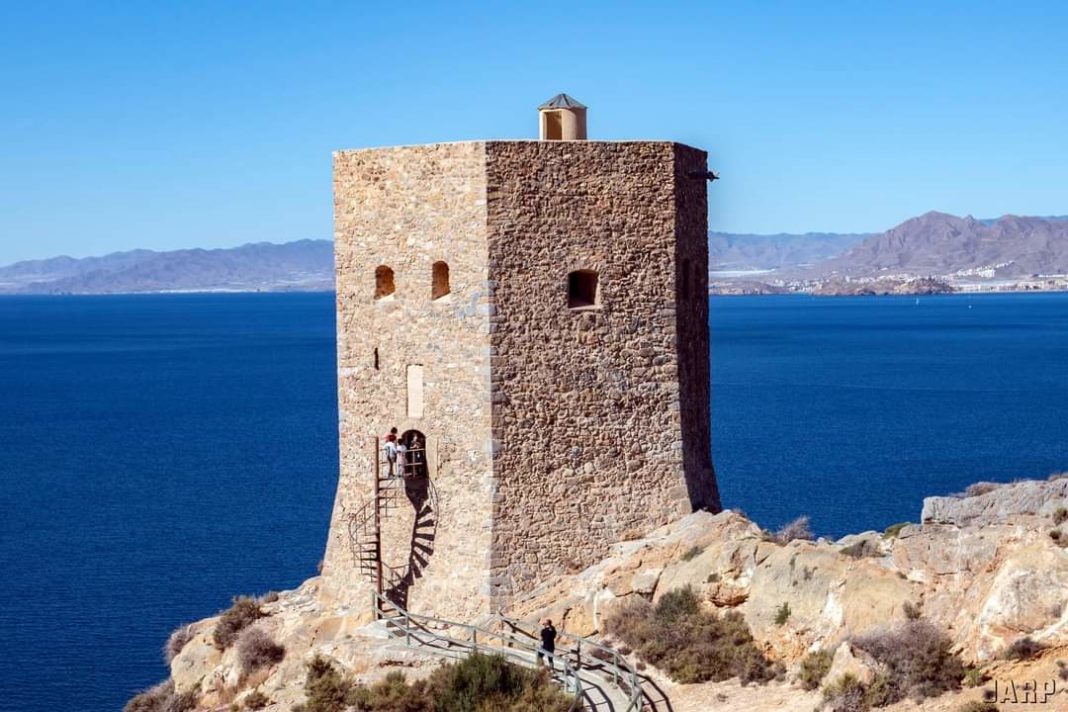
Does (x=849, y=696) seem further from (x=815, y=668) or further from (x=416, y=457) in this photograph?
(x=416, y=457)

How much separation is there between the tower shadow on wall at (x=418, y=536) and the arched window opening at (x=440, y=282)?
223 cm

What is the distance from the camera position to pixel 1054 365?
82375 millimetres

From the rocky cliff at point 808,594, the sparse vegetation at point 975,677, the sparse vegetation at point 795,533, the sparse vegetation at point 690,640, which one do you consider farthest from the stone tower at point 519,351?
the sparse vegetation at point 975,677

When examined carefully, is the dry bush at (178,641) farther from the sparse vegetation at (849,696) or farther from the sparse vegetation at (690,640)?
the sparse vegetation at (849,696)

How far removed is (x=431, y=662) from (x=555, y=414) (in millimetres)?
3336

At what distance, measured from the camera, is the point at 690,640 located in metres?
14.3

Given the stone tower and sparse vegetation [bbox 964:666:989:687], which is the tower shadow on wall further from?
sparse vegetation [bbox 964:666:989:687]

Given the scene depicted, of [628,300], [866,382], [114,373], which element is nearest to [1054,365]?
[866,382]

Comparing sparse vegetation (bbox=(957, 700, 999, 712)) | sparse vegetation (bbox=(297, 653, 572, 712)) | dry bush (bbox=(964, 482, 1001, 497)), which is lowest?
sparse vegetation (bbox=(297, 653, 572, 712))

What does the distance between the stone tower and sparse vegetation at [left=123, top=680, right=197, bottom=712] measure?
2951mm

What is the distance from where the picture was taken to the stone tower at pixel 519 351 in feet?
53.6

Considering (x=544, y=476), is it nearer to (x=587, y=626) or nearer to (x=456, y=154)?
(x=587, y=626)

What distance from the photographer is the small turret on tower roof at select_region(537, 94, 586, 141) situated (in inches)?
679

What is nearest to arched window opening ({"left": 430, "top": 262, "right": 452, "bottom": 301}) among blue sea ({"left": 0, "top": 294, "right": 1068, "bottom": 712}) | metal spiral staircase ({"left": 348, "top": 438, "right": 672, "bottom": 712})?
metal spiral staircase ({"left": 348, "top": 438, "right": 672, "bottom": 712})
